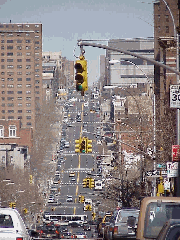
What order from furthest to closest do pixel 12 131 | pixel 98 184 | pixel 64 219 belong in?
pixel 12 131 < pixel 98 184 < pixel 64 219

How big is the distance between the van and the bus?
82.5 metres

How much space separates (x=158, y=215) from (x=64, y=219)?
292 feet

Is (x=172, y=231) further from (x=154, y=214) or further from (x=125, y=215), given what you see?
(x=125, y=215)

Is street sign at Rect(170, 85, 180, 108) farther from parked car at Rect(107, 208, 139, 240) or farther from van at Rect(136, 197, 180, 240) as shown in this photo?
van at Rect(136, 197, 180, 240)

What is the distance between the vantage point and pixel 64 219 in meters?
106

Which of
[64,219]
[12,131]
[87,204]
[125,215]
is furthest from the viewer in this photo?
[12,131]

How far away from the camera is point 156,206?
1803cm

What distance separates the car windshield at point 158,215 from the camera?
1772cm

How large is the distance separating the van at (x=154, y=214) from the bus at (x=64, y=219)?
82.5 meters

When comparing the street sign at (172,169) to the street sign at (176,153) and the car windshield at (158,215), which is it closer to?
the street sign at (176,153)

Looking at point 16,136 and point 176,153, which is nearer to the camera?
point 176,153

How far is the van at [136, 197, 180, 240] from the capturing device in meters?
17.7

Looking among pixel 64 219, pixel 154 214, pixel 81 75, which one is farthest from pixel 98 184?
pixel 154 214

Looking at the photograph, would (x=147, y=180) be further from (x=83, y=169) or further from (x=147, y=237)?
(x=83, y=169)
